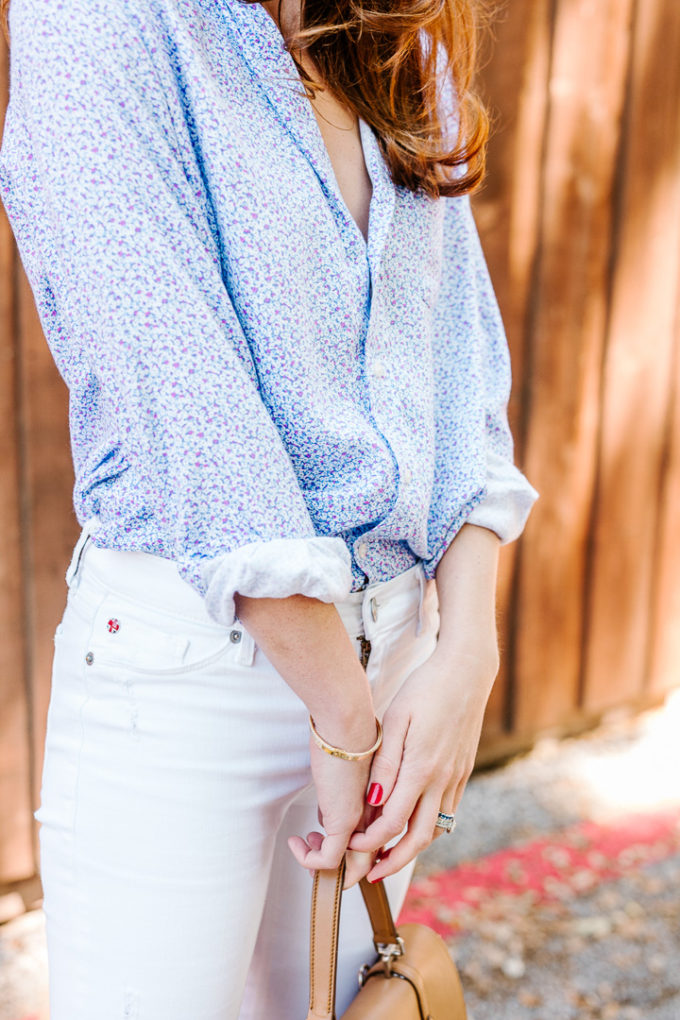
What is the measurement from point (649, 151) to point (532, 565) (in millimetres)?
1231

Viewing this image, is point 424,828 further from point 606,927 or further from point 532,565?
point 532,565

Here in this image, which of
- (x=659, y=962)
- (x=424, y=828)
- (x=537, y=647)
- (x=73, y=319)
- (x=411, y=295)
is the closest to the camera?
(x=73, y=319)

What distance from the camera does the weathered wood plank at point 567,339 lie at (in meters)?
2.54

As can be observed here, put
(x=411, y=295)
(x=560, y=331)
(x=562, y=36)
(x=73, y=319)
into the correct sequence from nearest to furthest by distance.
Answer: (x=73, y=319), (x=411, y=295), (x=562, y=36), (x=560, y=331)

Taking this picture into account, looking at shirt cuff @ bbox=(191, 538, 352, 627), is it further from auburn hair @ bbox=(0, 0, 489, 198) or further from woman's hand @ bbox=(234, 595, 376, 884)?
auburn hair @ bbox=(0, 0, 489, 198)

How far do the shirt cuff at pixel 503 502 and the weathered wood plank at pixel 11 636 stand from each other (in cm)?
103

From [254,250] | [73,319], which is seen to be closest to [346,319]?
[254,250]

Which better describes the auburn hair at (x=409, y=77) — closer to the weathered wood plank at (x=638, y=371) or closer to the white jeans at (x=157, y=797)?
the white jeans at (x=157, y=797)

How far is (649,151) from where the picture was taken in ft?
9.05

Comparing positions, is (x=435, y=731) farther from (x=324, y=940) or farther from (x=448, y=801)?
(x=324, y=940)

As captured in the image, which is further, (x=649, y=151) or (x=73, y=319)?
(x=649, y=151)

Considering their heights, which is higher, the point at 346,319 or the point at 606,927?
the point at 346,319

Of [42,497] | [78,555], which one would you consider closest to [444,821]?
[78,555]

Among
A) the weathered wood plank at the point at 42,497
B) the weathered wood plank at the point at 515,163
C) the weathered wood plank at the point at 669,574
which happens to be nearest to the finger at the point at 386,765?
the weathered wood plank at the point at 42,497
